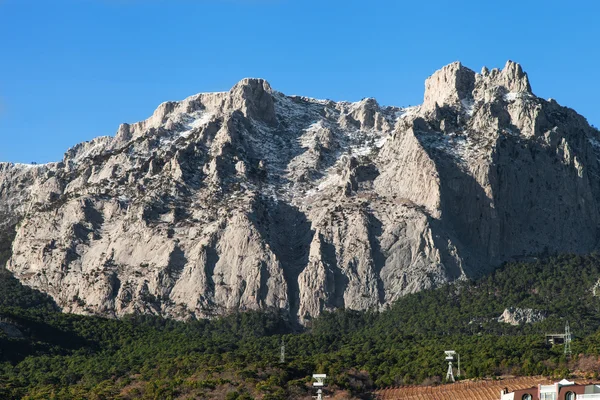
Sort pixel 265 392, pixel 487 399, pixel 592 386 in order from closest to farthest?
pixel 592 386 < pixel 487 399 < pixel 265 392

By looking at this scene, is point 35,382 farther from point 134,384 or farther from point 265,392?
point 265,392

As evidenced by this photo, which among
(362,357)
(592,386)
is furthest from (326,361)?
(592,386)

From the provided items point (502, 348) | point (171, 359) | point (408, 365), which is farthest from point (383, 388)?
point (171, 359)

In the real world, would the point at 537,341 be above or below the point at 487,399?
above

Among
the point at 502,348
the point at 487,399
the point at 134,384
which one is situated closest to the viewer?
the point at 487,399

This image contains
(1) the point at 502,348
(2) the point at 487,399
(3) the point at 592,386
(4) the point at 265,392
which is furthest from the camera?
(1) the point at 502,348

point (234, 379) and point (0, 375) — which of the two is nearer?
point (234, 379)

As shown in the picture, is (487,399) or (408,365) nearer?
(487,399)

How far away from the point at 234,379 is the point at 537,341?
5162 centimetres

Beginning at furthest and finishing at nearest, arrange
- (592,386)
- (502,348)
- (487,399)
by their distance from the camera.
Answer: (502,348), (487,399), (592,386)

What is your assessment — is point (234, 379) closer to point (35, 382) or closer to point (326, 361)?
point (326, 361)

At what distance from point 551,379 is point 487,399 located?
11392mm

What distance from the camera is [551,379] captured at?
6220 inches

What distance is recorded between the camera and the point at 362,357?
191 m
